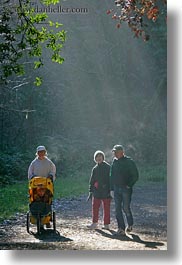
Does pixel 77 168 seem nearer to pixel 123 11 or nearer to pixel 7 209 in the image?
pixel 7 209

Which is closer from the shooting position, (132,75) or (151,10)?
(151,10)

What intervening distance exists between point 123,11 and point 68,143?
4.44ft

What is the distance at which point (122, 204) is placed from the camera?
7234 mm

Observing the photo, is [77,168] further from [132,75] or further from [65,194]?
[132,75]

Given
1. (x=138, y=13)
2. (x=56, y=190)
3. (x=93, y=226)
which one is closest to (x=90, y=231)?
(x=93, y=226)

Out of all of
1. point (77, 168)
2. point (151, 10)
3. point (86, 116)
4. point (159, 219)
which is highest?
point (151, 10)

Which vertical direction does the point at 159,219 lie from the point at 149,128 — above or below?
below

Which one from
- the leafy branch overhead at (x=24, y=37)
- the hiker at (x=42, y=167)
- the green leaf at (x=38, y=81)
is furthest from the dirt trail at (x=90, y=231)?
the leafy branch overhead at (x=24, y=37)

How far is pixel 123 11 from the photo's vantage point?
7129mm

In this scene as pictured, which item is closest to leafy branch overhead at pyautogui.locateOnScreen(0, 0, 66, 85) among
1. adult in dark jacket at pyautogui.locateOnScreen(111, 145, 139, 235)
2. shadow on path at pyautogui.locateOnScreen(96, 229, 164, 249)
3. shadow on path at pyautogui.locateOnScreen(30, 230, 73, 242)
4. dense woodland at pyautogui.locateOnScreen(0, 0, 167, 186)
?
dense woodland at pyautogui.locateOnScreen(0, 0, 167, 186)

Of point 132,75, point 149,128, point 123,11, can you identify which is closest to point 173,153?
point 149,128

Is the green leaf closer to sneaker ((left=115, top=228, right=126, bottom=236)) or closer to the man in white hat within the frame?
the man in white hat

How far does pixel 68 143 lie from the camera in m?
7.43

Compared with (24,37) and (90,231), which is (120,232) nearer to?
(90,231)
